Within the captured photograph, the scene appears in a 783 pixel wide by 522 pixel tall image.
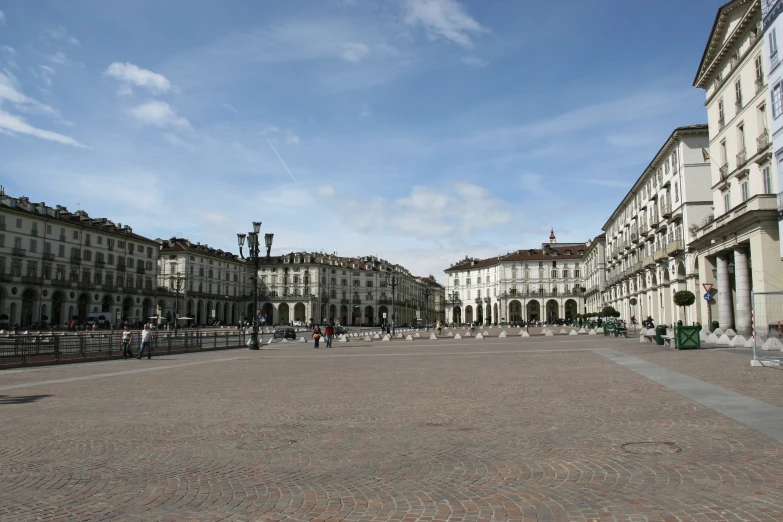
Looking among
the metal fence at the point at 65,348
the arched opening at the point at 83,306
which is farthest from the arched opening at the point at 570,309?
the metal fence at the point at 65,348

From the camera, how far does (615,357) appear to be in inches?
841

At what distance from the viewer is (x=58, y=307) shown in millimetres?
74875

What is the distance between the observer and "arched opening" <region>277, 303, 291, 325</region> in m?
126

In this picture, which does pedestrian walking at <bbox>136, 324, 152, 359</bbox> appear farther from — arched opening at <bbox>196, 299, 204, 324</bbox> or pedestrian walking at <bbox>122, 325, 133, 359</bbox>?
arched opening at <bbox>196, 299, 204, 324</bbox>

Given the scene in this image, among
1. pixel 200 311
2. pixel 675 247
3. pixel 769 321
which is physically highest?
pixel 675 247

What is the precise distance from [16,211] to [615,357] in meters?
71.3

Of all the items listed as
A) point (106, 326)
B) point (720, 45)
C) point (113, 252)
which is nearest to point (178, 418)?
point (720, 45)

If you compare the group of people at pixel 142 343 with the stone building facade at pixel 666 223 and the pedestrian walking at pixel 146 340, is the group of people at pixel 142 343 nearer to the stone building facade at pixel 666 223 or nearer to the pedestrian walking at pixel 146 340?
the pedestrian walking at pixel 146 340

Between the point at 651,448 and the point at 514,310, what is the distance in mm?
119090

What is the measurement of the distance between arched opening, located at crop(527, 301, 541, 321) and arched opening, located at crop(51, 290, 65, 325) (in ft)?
281

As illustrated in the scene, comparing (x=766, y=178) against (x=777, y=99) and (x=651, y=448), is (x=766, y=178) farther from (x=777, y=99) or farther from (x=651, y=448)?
(x=651, y=448)

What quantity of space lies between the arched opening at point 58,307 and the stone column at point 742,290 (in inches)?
2927

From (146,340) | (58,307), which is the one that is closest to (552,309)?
(58,307)

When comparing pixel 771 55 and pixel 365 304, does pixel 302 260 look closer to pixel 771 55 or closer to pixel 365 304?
pixel 365 304
